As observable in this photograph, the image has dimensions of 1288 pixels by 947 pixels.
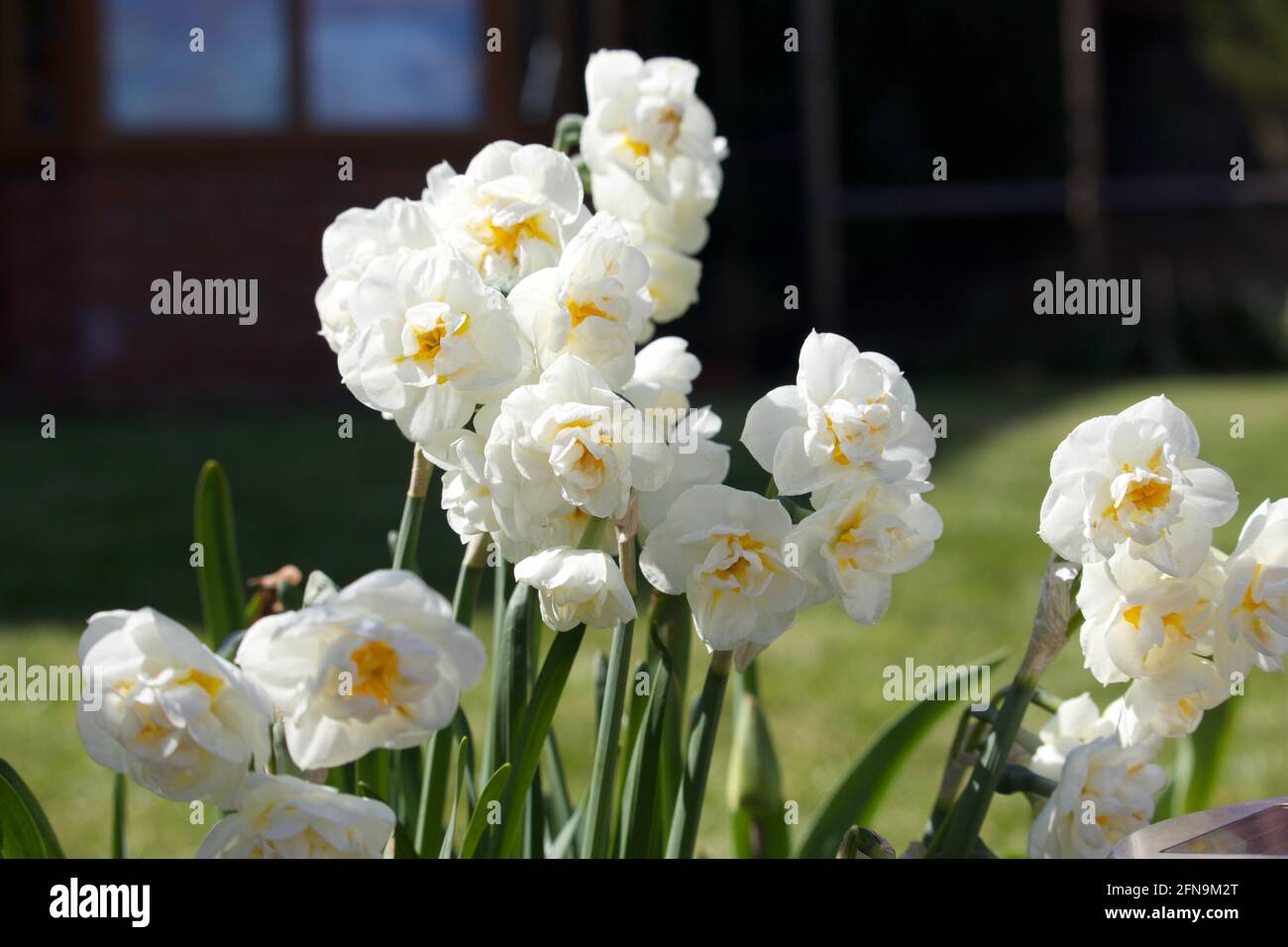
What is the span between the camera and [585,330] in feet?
2.60

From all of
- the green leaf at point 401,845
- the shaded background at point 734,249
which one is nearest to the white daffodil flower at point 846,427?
the green leaf at point 401,845

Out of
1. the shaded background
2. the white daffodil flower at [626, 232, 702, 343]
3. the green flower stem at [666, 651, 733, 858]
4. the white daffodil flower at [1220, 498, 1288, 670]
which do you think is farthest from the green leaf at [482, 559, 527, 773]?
the shaded background

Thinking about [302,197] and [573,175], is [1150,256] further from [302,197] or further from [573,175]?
[573,175]

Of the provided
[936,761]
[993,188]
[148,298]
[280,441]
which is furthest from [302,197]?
[936,761]

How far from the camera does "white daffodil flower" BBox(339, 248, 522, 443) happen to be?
78cm

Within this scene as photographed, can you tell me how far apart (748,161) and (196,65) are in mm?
3296

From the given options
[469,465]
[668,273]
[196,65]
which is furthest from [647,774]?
[196,65]

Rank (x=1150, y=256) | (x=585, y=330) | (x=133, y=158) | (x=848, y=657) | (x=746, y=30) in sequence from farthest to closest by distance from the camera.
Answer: (x=1150, y=256), (x=746, y=30), (x=133, y=158), (x=848, y=657), (x=585, y=330)

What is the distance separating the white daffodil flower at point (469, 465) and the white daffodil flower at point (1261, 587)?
40cm

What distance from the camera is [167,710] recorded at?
2.16 feet

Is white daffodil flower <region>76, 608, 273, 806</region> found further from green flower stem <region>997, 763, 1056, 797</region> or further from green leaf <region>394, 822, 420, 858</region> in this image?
green flower stem <region>997, 763, 1056, 797</region>

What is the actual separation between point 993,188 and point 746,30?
1.86 m

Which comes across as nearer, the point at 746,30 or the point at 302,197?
the point at 302,197

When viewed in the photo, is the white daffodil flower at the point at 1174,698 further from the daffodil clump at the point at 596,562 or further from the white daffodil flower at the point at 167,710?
the white daffodil flower at the point at 167,710
